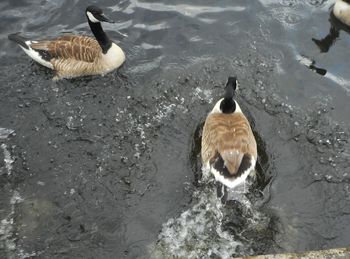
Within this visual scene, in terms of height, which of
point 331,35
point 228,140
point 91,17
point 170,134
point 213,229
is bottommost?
point 213,229

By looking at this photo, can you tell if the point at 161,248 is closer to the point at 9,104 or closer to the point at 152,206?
the point at 152,206

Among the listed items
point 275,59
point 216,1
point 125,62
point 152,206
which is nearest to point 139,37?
point 125,62

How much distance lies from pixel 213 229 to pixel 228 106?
209 cm

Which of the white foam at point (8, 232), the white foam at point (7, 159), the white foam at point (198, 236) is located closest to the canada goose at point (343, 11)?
the white foam at point (198, 236)

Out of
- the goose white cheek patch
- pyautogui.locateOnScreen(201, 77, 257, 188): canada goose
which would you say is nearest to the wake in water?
pyautogui.locateOnScreen(201, 77, 257, 188): canada goose

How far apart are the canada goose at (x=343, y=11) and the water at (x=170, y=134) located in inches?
7.3

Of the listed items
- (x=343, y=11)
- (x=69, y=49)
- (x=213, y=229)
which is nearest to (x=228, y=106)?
(x=213, y=229)

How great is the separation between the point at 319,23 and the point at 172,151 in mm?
4685

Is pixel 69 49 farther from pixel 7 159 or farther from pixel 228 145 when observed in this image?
pixel 228 145

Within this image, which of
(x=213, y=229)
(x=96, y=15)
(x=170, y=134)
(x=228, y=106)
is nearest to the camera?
(x=213, y=229)

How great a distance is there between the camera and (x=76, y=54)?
8820mm

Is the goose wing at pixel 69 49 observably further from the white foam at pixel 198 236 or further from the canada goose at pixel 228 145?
the white foam at pixel 198 236

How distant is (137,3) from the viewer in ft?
33.6

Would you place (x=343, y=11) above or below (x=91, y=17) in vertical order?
below
